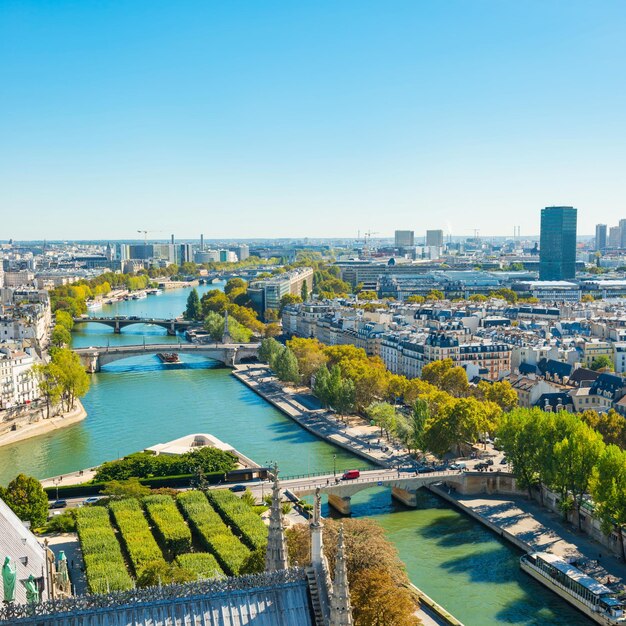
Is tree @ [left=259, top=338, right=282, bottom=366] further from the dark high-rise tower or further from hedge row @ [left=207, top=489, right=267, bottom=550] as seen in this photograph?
the dark high-rise tower

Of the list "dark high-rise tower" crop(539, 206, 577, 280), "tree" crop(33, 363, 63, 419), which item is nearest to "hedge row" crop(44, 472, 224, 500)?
"tree" crop(33, 363, 63, 419)

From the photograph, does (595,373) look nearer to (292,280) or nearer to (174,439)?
(174,439)

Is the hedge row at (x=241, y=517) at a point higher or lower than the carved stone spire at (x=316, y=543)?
lower

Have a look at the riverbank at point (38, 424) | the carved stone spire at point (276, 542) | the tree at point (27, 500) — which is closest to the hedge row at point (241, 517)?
the tree at point (27, 500)

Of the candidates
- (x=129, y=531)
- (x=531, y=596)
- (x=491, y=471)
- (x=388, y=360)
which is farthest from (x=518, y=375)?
(x=129, y=531)

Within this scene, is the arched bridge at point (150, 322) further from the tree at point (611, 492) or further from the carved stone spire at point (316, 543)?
the carved stone spire at point (316, 543)

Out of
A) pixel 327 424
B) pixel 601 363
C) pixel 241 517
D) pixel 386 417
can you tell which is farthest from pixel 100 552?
pixel 601 363
